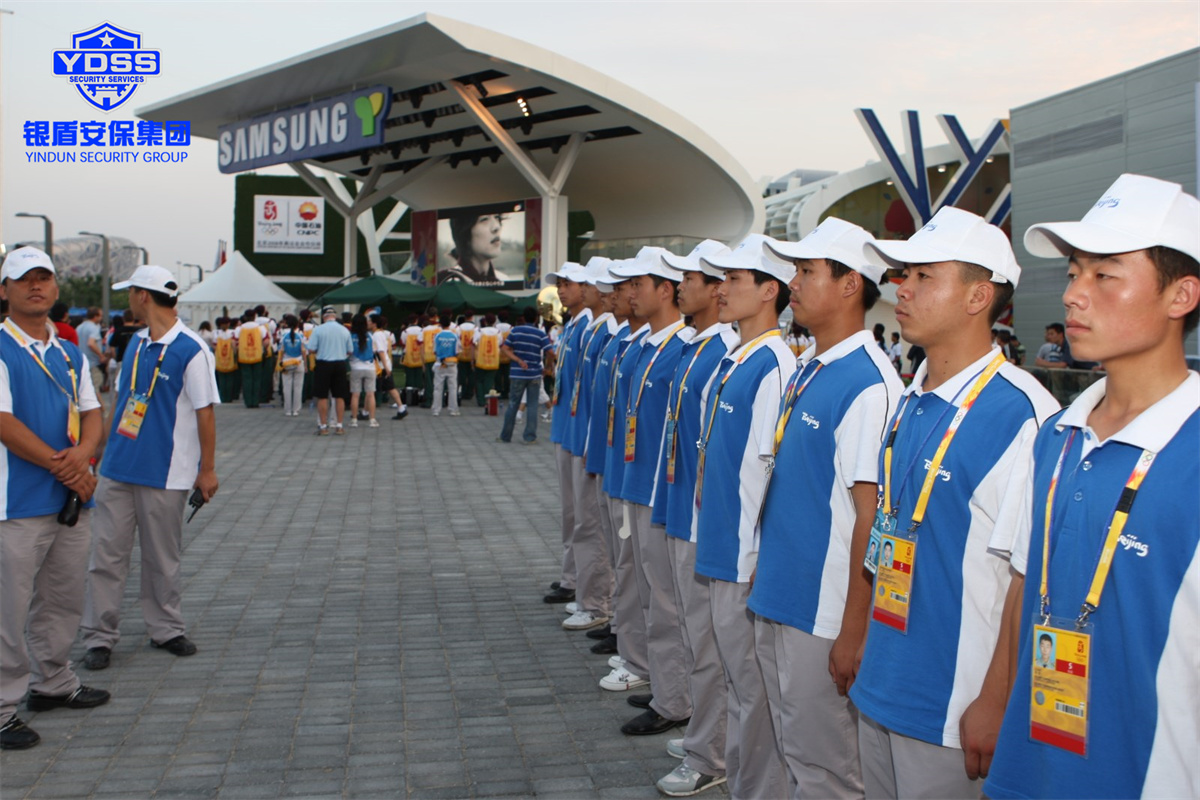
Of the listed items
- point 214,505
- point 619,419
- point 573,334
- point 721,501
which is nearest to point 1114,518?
point 721,501

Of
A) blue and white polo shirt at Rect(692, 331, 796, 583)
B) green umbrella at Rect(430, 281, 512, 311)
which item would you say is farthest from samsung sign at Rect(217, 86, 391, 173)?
blue and white polo shirt at Rect(692, 331, 796, 583)

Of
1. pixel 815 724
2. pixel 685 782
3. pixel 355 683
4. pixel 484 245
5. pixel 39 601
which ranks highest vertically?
pixel 484 245

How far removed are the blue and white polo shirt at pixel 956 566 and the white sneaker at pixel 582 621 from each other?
392 cm

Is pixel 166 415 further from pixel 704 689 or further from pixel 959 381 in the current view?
pixel 959 381

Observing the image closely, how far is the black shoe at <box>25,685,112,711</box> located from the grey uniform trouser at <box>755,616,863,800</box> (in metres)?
3.50

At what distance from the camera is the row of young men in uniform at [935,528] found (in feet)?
6.38

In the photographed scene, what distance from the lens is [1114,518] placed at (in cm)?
195

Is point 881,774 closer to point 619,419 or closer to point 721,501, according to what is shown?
point 721,501

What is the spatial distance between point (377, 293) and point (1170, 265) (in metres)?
23.9

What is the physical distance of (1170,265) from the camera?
2043 mm

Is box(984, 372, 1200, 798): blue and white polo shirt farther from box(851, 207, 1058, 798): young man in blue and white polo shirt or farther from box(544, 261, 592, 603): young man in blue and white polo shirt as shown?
box(544, 261, 592, 603): young man in blue and white polo shirt

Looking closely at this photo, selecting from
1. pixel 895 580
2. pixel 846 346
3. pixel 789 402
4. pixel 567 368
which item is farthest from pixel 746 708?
pixel 567 368

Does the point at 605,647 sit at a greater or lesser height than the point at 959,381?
lesser

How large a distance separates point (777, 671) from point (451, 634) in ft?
11.1
